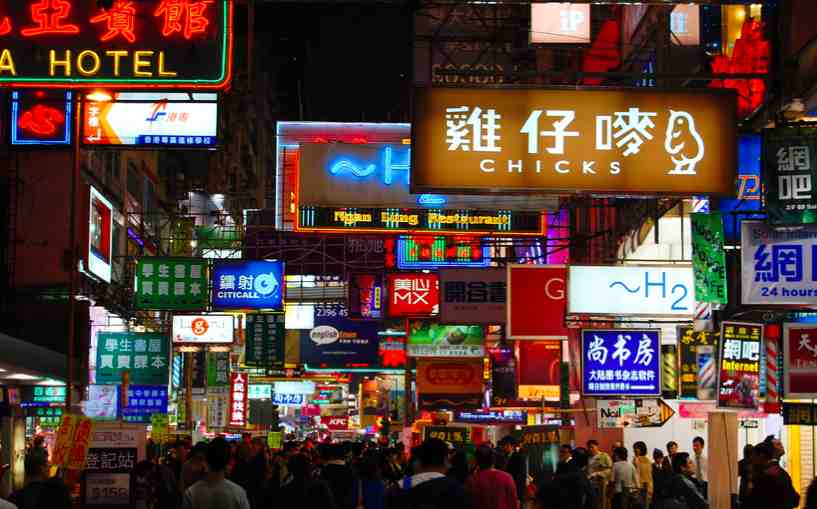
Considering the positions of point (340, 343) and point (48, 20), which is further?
point (340, 343)

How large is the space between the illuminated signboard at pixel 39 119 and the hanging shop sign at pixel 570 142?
35.6 ft

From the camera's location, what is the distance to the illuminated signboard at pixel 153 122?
16.5 meters

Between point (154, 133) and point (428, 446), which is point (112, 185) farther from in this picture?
point (428, 446)

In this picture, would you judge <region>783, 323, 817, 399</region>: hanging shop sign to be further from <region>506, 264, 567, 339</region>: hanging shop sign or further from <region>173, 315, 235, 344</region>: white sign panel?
<region>173, 315, 235, 344</region>: white sign panel

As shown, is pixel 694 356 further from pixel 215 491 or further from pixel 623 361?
pixel 215 491

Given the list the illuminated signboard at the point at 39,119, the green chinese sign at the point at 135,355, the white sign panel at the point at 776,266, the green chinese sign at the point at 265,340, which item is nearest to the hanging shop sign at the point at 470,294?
the illuminated signboard at the point at 39,119

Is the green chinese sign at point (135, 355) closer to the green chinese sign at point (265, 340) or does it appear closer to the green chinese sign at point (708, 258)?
the green chinese sign at point (265, 340)

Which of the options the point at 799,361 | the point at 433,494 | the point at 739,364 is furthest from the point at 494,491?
the point at 799,361

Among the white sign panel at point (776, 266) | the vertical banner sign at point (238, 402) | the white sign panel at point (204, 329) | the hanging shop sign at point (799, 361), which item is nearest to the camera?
the white sign panel at point (776, 266)

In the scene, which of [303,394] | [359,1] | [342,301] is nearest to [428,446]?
[359,1]

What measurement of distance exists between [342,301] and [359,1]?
34584 millimetres

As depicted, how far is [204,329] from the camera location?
36.3 metres

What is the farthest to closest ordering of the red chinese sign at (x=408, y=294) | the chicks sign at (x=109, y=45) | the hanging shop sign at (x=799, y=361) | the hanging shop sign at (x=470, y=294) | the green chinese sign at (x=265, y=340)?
the green chinese sign at (x=265, y=340) < the red chinese sign at (x=408, y=294) < the hanging shop sign at (x=470, y=294) < the hanging shop sign at (x=799, y=361) < the chicks sign at (x=109, y=45)

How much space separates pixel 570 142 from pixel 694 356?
1108cm
